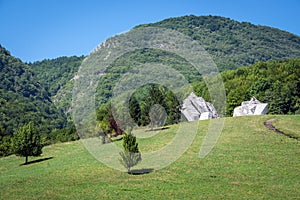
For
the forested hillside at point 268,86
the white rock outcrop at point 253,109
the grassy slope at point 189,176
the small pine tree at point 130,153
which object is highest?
the forested hillside at point 268,86

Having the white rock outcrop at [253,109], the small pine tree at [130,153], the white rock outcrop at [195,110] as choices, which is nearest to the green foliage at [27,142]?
the small pine tree at [130,153]

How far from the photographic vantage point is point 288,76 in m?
126

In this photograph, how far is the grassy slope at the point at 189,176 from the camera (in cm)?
3262

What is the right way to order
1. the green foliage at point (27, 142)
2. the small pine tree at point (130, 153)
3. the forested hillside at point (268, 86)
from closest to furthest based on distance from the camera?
1. the small pine tree at point (130, 153)
2. the green foliage at point (27, 142)
3. the forested hillside at point (268, 86)

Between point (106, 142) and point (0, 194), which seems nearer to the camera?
point (0, 194)

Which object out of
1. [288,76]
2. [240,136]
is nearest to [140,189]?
[240,136]

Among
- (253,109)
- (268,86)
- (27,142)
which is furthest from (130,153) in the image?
(268,86)

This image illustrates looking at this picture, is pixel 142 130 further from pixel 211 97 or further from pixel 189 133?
pixel 211 97

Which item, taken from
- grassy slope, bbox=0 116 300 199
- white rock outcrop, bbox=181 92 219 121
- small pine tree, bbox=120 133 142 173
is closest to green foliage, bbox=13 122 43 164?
grassy slope, bbox=0 116 300 199

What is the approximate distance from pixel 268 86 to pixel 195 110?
49.3m

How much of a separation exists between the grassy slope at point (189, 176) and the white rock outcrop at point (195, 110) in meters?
24.0

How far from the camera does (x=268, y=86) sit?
401ft

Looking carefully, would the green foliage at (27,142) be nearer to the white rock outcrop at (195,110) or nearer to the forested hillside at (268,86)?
the white rock outcrop at (195,110)

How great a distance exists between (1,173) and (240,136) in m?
35.1
